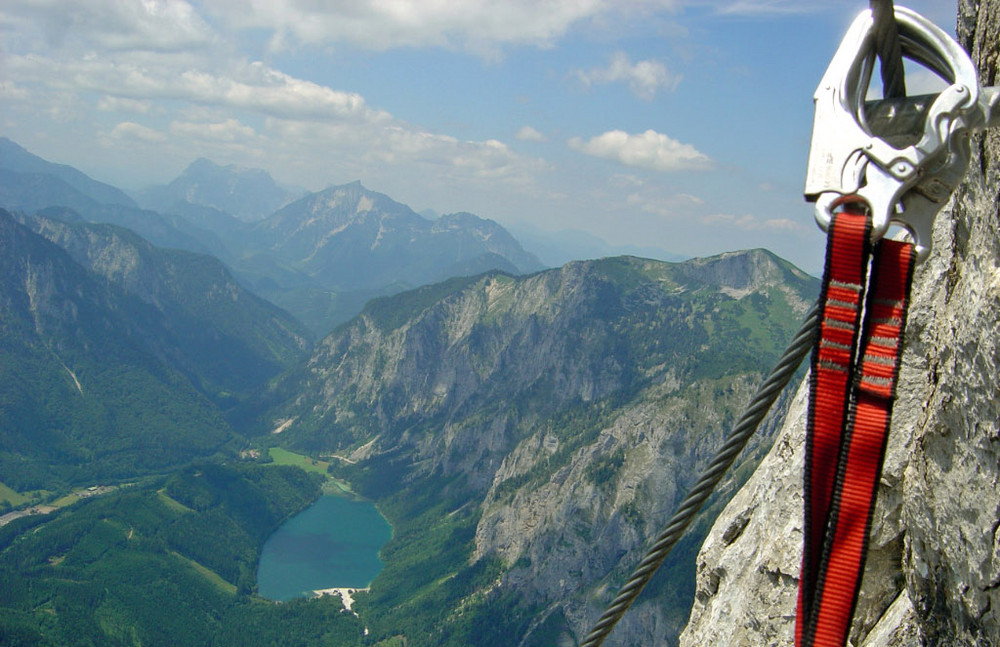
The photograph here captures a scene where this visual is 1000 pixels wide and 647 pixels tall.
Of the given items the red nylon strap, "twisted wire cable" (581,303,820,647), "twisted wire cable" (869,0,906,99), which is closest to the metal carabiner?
the red nylon strap

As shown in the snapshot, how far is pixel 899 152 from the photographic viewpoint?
3119mm

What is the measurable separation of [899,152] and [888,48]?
102 centimetres

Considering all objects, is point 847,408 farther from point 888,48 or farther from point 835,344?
point 888,48

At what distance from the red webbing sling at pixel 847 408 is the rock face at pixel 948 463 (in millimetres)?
1189

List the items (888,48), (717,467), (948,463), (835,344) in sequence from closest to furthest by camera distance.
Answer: (835,344) → (888,48) → (717,467) → (948,463)

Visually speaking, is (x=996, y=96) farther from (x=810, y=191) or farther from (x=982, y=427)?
(x=982, y=427)

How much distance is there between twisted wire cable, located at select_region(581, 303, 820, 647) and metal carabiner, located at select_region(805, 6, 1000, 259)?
594 millimetres

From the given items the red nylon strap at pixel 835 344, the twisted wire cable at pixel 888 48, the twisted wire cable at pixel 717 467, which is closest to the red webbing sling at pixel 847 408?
the red nylon strap at pixel 835 344

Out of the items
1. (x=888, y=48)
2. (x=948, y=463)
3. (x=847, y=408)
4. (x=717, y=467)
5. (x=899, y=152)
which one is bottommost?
(x=717, y=467)

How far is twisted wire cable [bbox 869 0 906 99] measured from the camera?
3580 mm

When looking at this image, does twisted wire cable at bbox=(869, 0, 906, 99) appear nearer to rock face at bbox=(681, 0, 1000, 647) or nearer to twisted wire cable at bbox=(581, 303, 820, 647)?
rock face at bbox=(681, 0, 1000, 647)

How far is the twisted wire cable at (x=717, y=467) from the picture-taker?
3.64 m

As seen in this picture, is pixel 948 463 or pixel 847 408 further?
pixel 948 463

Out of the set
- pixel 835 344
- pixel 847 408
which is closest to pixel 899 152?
pixel 835 344
